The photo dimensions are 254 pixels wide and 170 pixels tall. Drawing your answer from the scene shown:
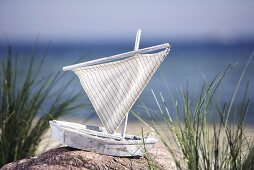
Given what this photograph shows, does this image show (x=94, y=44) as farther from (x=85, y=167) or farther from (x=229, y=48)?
(x=85, y=167)

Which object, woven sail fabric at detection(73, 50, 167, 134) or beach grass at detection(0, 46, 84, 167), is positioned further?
beach grass at detection(0, 46, 84, 167)

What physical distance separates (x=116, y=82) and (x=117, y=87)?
0.03 metres

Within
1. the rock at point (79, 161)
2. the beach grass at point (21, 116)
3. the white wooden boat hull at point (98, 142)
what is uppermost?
the beach grass at point (21, 116)

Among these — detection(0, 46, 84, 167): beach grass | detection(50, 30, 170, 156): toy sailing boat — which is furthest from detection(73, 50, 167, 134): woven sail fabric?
detection(0, 46, 84, 167): beach grass

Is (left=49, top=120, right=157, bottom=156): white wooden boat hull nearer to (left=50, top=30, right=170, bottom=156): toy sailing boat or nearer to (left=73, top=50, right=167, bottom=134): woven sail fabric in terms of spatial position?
(left=50, top=30, right=170, bottom=156): toy sailing boat

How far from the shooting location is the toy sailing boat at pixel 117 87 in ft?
12.0

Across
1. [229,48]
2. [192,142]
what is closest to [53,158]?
[192,142]

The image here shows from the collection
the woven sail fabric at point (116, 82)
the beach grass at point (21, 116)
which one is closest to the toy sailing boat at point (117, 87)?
the woven sail fabric at point (116, 82)

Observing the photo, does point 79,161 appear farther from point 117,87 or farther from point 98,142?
point 117,87

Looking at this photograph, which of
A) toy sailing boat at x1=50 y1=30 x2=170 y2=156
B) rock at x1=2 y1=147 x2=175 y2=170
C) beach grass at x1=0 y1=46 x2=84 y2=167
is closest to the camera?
rock at x1=2 y1=147 x2=175 y2=170

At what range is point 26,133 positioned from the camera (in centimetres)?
482

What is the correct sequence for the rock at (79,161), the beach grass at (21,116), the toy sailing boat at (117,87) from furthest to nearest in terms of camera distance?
the beach grass at (21,116) < the toy sailing boat at (117,87) < the rock at (79,161)

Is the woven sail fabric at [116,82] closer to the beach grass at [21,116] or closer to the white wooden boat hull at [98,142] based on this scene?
the white wooden boat hull at [98,142]

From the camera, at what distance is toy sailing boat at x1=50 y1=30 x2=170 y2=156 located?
366 centimetres
